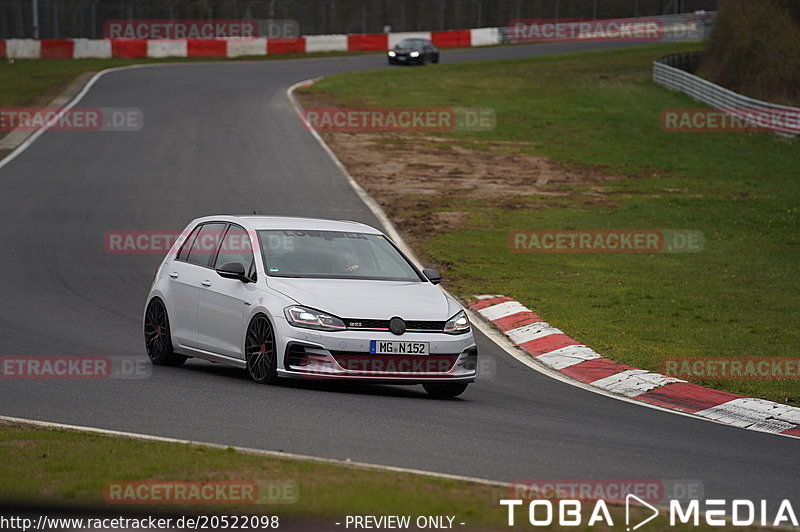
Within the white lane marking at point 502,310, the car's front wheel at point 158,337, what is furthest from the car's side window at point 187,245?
the white lane marking at point 502,310

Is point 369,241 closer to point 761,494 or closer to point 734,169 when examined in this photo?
point 761,494

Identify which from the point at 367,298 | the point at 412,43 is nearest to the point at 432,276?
the point at 367,298

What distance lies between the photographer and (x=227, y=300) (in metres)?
11.8

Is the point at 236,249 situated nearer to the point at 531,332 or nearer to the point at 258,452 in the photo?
the point at 531,332

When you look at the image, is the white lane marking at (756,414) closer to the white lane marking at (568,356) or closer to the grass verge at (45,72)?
the white lane marking at (568,356)

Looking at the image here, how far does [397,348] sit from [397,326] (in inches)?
7.3

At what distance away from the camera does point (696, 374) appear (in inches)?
512

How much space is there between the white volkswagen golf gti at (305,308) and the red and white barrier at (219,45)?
150 ft

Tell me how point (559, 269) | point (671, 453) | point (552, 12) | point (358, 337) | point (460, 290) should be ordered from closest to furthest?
point (671, 453)
point (358, 337)
point (460, 290)
point (559, 269)
point (552, 12)

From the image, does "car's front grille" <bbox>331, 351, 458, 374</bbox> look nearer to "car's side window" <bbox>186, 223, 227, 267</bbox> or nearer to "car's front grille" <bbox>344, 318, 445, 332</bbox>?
"car's front grille" <bbox>344, 318, 445, 332</bbox>

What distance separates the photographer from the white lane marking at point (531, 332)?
583 inches

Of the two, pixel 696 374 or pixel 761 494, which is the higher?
pixel 761 494

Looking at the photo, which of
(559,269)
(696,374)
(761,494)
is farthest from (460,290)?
(761,494)

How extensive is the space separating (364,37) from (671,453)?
199 ft
